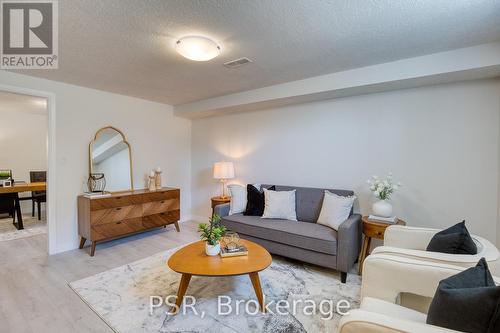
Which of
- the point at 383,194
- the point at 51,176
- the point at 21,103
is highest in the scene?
the point at 21,103

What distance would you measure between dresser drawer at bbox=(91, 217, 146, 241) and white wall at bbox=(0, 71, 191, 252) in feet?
1.79

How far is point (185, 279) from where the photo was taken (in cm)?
200

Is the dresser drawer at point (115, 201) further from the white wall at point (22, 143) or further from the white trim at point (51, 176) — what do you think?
the white wall at point (22, 143)

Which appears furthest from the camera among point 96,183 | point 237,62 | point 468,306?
point 96,183

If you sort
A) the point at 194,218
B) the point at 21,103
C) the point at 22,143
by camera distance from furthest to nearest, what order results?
the point at 22,143 → the point at 194,218 → the point at 21,103

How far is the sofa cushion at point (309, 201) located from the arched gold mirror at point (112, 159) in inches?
111

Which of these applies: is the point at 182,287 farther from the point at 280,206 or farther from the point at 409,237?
the point at 409,237

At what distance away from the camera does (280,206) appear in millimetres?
3289

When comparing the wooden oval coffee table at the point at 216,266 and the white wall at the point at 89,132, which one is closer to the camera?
the wooden oval coffee table at the point at 216,266

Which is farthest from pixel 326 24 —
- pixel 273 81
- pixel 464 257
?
pixel 464 257

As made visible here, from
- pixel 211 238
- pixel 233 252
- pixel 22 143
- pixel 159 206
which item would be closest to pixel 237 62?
pixel 211 238

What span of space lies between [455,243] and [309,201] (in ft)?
6.07

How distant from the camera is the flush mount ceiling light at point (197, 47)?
6.65 feet

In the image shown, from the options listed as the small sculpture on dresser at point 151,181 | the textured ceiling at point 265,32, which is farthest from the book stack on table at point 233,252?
the small sculpture on dresser at point 151,181
